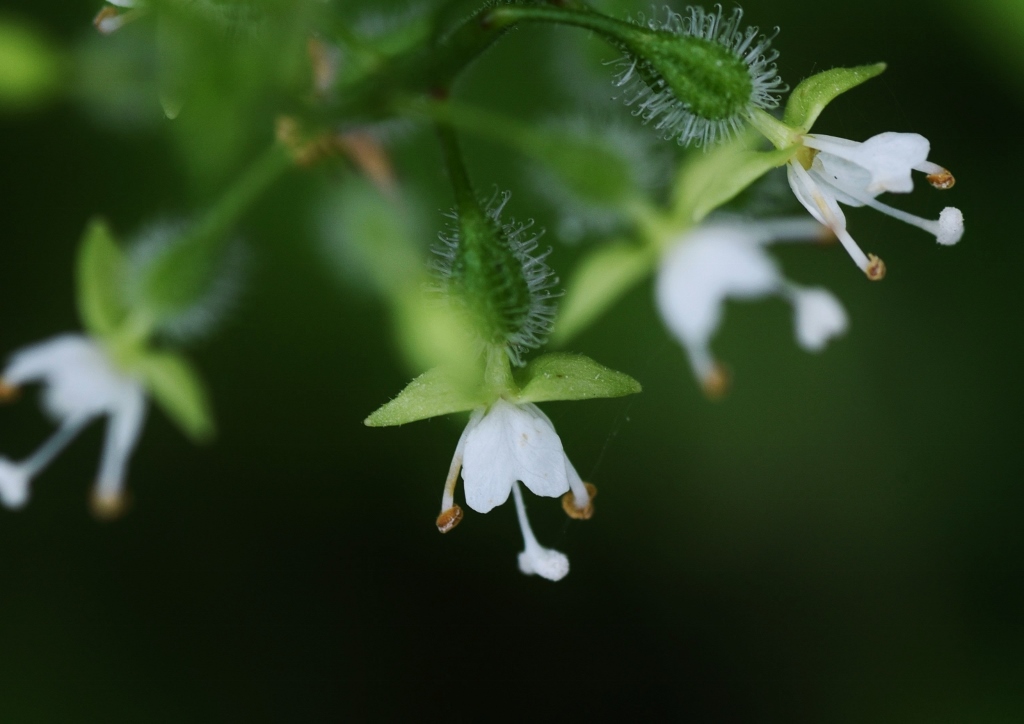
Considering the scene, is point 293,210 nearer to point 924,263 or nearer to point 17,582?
point 17,582

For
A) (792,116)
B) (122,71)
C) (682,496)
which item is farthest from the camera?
(682,496)

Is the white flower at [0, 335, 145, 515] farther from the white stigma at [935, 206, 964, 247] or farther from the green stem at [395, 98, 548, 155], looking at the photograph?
the white stigma at [935, 206, 964, 247]

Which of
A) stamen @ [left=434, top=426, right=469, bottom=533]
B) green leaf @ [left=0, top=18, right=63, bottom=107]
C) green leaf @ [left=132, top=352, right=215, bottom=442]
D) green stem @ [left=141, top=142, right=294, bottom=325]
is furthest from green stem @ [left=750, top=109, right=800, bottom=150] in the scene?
green leaf @ [left=0, top=18, right=63, bottom=107]

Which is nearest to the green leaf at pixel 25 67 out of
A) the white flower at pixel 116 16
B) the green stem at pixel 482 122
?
the white flower at pixel 116 16

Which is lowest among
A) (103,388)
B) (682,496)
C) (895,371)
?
(103,388)

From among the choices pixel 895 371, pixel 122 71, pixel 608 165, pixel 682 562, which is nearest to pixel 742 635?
pixel 682 562

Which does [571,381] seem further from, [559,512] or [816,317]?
[559,512]
